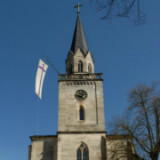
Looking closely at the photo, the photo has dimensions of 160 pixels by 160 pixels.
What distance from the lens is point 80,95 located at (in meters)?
28.6

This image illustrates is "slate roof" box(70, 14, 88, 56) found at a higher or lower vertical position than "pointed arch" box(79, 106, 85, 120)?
higher

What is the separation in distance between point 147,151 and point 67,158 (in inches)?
370

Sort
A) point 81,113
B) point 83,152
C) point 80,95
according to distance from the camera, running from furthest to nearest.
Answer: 1. point 80,95
2. point 81,113
3. point 83,152

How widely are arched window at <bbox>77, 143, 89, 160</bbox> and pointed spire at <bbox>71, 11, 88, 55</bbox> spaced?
12017mm

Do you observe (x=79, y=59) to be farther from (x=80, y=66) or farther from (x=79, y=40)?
(x=79, y=40)

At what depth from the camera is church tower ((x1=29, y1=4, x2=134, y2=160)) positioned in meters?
25.5

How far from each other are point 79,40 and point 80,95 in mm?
9217

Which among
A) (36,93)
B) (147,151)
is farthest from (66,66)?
(147,151)

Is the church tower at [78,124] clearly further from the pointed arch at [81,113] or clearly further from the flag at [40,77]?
the flag at [40,77]

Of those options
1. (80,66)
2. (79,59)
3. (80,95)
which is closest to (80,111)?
(80,95)

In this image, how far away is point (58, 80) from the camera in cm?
2958

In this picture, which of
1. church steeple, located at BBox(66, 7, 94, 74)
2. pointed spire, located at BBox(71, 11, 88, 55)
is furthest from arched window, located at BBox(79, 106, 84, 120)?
pointed spire, located at BBox(71, 11, 88, 55)

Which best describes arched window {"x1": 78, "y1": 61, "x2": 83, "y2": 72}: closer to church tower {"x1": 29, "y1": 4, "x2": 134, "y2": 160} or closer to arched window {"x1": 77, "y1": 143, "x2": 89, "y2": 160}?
church tower {"x1": 29, "y1": 4, "x2": 134, "y2": 160}

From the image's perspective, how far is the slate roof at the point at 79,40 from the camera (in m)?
33.3
